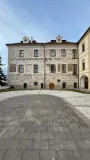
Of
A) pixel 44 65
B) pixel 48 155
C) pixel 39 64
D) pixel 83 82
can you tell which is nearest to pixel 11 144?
pixel 48 155

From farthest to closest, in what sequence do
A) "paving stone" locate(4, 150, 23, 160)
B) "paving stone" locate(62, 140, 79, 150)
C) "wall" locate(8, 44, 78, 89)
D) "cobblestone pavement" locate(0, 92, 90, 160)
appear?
"wall" locate(8, 44, 78, 89)
"paving stone" locate(62, 140, 79, 150)
"cobblestone pavement" locate(0, 92, 90, 160)
"paving stone" locate(4, 150, 23, 160)

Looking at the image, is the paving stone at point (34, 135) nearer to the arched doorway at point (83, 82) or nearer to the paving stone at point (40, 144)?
the paving stone at point (40, 144)

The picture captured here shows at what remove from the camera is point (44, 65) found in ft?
104

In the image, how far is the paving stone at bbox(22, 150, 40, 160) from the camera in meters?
2.87

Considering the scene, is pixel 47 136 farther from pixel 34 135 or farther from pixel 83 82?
pixel 83 82

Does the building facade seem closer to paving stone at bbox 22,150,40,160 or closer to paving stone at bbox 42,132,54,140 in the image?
paving stone at bbox 42,132,54,140

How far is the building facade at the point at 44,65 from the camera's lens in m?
31.5

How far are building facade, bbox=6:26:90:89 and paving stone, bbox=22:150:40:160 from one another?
93.0ft

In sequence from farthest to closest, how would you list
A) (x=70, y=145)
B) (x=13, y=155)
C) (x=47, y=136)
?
(x=47, y=136)
(x=70, y=145)
(x=13, y=155)

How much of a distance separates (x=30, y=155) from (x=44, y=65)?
29.3 meters

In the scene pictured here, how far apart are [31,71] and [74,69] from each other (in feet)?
32.2

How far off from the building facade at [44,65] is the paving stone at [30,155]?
2835 cm

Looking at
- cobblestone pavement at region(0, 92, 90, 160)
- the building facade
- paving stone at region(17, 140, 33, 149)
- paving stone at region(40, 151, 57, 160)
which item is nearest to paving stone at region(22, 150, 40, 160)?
cobblestone pavement at region(0, 92, 90, 160)

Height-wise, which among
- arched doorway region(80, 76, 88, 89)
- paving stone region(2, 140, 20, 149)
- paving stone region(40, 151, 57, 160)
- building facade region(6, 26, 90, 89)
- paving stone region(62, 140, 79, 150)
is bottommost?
paving stone region(40, 151, 57, 160)
